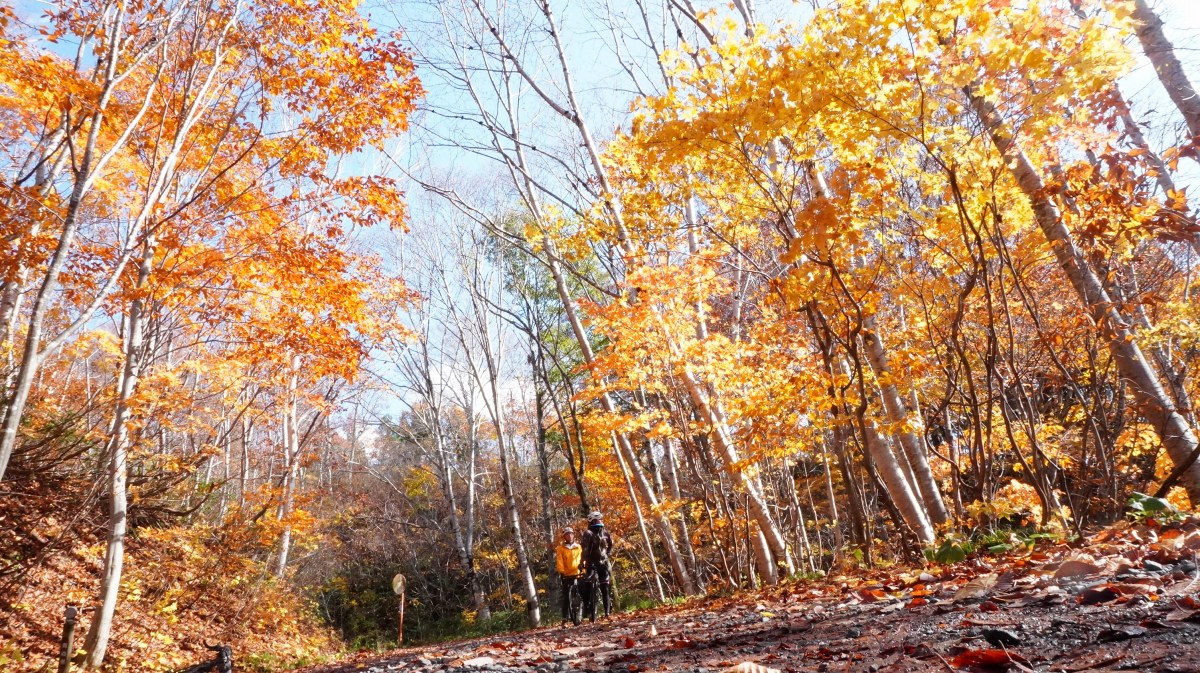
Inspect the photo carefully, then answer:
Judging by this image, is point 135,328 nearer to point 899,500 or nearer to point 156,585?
point 156,585

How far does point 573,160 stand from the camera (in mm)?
11086

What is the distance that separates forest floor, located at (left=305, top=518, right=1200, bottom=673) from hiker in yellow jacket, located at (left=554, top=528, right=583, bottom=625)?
506 cm

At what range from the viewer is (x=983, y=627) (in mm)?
1923

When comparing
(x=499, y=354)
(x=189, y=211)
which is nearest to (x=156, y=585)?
(x=189, y=211)

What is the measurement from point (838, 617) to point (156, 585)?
1079cm

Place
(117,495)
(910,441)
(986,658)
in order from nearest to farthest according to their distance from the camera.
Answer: (986,658) < (910,441) < (117,495)

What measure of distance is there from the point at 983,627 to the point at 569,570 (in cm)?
752

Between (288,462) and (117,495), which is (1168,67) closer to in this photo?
(117,495)

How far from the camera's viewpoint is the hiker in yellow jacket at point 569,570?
879 centimetres

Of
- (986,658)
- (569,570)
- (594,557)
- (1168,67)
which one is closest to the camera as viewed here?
(986,658)

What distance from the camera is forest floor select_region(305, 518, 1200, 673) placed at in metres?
1.56

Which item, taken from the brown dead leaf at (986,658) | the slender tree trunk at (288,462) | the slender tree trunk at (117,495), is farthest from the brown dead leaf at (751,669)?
the slender tree trunk at (288,462)

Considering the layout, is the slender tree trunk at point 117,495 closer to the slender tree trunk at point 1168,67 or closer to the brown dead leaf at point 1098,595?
the brown dead leaf at point 1098,595

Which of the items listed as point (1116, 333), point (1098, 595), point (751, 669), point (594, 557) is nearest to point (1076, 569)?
point (1098, 595)
